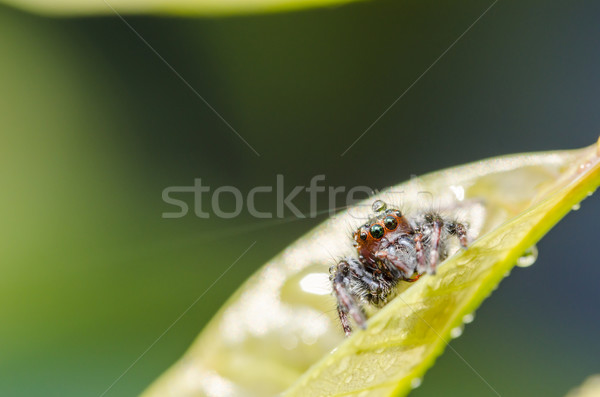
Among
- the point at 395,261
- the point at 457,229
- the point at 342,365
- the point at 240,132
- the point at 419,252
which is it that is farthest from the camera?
the point at 240,132

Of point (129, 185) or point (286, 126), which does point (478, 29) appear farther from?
point (129, 185)

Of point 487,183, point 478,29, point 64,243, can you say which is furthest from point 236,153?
point 487,183

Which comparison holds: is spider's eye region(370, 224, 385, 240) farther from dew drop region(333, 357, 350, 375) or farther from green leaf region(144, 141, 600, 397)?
dew drop region(333, 357, 350, 375)

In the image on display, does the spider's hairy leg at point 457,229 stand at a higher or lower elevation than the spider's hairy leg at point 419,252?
lower

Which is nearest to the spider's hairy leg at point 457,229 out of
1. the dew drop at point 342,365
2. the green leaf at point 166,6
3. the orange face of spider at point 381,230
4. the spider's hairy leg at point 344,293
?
the orange face of spider at point 381,230

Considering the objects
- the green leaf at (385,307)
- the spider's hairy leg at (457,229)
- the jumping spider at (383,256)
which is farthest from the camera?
the jumping spider at (383,256)

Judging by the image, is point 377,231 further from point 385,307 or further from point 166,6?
point 166,6

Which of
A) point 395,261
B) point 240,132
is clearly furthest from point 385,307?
point 240,132

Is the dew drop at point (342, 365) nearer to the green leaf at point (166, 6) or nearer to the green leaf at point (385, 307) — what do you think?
the green leaf at point (385, 307)
